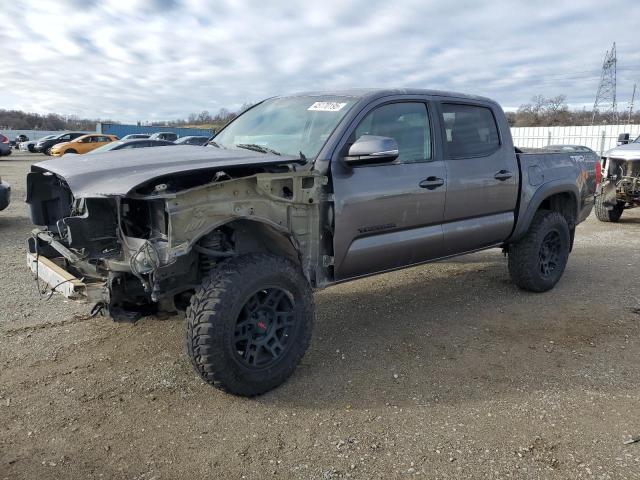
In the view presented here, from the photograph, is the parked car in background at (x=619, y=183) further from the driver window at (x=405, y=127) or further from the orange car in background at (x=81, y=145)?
the orange car in background at (x=81, y=145)

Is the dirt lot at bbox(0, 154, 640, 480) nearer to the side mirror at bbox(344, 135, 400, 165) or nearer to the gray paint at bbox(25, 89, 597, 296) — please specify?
the gray paint at bbox(25, 89, 597, 296)

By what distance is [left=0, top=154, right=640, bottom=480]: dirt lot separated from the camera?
2635 mm

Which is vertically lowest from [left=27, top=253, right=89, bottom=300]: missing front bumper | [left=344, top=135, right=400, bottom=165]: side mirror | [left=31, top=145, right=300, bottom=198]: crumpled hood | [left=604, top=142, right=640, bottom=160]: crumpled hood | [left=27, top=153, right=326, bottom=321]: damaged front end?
[left=27, top=253, right=89, bottom=300]: missing front bumper

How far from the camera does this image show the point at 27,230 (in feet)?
26.7

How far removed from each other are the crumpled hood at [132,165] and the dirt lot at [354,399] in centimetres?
134

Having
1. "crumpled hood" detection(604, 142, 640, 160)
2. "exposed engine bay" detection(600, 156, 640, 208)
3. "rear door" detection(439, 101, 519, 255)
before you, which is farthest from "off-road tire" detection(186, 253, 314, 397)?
"crumpled hood" detection(604, 142, 640, 160)

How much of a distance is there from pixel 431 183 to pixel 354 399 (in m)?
1.79

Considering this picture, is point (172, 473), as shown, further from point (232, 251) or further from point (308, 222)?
point (308, 222)

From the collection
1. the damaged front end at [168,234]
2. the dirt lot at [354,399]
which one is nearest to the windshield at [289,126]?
the damaged front end at [168,234]

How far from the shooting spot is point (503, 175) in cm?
469

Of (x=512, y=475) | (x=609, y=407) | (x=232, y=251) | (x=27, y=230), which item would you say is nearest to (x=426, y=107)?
(x=232, y=251)

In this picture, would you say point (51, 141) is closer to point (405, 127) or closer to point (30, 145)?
point (30, 145)

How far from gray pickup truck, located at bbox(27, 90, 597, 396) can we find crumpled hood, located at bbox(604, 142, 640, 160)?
638 centimetres

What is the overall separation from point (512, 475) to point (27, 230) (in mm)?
8023
